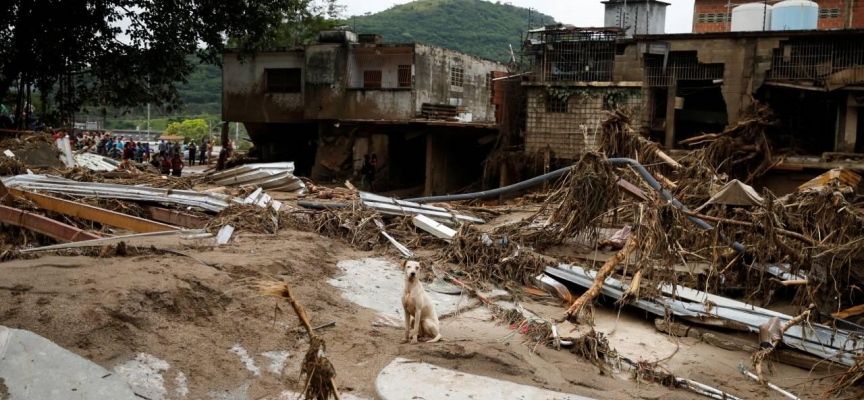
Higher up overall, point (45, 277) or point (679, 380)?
point (45, 277)

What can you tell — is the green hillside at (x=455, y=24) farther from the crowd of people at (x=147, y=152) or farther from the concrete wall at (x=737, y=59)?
the concrete wall at (x=737, y=59)

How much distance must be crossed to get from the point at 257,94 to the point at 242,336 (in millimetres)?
25525

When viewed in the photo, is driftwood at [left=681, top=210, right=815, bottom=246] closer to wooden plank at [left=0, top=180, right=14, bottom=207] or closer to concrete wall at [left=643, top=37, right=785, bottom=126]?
concrete wall at [left=643, top=37, right=785, bottom=126]

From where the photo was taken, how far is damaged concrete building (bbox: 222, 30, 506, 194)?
91.8 feet

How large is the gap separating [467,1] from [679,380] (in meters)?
87.4

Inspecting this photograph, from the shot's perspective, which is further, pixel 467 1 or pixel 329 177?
pixel 467 1

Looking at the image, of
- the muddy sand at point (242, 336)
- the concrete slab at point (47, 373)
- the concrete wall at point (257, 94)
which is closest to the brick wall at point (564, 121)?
the concrete wall at point (257, 94)

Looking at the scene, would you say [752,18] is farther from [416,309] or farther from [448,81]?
[416,309]

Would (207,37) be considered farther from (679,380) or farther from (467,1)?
(467,1)

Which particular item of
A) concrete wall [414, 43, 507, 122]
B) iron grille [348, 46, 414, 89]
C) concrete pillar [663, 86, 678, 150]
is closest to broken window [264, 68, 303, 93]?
iron grille [348, 46, 414, 89]

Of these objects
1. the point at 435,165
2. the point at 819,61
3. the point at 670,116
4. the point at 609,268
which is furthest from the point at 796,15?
the point at 609,268

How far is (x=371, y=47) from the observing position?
95.0 ft

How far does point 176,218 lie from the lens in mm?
13078

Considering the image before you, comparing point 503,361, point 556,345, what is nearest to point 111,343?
point 503,361
